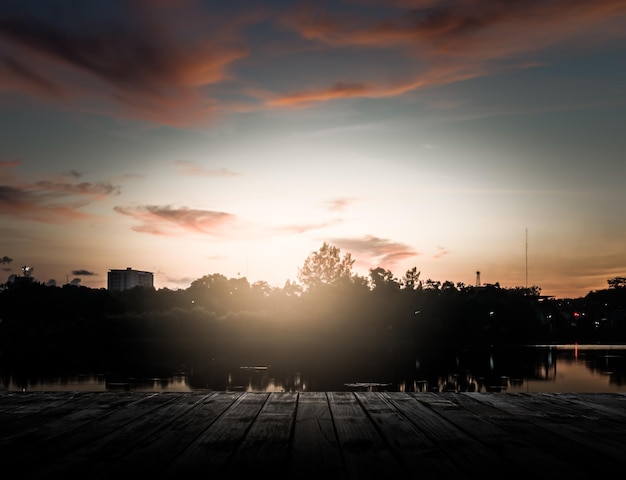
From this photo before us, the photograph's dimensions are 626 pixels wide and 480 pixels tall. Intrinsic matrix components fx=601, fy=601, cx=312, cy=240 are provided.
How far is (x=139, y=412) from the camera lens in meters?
5.43

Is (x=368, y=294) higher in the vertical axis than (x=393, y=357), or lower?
higher

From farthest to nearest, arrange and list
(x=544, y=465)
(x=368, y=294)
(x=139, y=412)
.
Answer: (x=368, y=294) → (x=139, y=412) → (x=544, y=465)

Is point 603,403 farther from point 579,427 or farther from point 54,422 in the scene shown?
point 54,422

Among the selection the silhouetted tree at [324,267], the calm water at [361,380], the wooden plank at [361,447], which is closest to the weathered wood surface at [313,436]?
the wooden plank at [361,447]

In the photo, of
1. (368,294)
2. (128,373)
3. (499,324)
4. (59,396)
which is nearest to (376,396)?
(59,396)

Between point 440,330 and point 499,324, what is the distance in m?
11.7

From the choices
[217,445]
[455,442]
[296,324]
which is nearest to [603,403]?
[455,442]

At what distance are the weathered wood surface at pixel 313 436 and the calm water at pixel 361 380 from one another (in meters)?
22.9

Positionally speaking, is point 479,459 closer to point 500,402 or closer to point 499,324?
point 500,402

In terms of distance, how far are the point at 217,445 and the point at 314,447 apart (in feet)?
2.10

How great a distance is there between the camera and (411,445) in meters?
3.97

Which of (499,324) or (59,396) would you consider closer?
(59,396)

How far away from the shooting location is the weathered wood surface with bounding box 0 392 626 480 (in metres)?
3.36

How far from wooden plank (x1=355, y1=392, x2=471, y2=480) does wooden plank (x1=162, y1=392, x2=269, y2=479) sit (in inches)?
40.8
